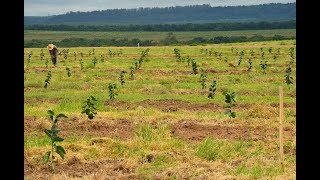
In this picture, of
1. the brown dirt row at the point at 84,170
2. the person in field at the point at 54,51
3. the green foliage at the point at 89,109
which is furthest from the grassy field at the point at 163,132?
the person in field at the point at 54,51

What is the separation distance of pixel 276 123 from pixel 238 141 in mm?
2491

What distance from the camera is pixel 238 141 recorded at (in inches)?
460

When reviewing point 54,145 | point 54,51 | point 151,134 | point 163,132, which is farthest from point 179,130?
point 54,51

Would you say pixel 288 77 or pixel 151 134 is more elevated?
pixel 288 77

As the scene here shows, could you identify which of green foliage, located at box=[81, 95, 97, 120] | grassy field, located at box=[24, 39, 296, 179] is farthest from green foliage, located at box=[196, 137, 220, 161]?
green foliage, located at box=[81, 95, 97, 120]

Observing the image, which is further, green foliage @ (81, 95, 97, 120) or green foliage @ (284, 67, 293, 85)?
green foliage @ (284, 67, 293, 85)

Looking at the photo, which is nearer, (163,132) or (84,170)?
(84,170)

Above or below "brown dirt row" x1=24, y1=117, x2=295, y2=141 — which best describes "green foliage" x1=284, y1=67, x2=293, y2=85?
above

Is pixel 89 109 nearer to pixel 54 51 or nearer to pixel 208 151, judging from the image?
pixel 208 151

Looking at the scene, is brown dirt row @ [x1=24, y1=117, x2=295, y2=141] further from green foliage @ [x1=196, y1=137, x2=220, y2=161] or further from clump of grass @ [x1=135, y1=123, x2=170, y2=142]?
green foliage @ [x1=196, y1=137, x2=220, y2=161]

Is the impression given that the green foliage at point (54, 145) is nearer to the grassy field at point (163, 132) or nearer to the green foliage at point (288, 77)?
the grassy field at point (163, 132)
